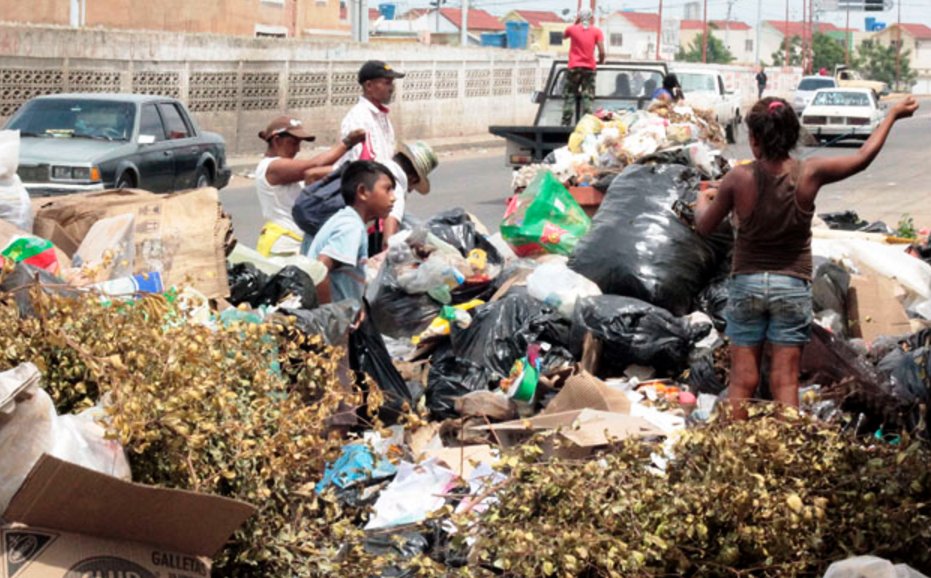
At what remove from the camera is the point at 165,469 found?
398cm

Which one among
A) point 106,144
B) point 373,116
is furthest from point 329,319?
point 106,144

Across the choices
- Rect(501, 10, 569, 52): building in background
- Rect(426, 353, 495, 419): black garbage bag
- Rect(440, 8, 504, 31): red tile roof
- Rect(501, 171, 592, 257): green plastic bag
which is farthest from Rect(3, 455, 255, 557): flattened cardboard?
Rect(440, 8, 504, 31): red tile roof

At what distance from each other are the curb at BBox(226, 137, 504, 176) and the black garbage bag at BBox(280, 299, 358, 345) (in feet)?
59.6

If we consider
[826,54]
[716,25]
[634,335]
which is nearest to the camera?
[634,335]

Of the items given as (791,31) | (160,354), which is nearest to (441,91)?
(160,354)

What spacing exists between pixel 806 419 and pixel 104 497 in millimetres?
2096

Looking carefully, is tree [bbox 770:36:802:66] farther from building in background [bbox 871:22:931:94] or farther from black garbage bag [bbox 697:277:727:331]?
black garbage bag [bbox 697:277:727:331]

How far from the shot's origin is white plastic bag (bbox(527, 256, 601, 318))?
7.55 metres

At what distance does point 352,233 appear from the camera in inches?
283

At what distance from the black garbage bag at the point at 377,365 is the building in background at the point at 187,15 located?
2205cm

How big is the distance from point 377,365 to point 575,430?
1.57m

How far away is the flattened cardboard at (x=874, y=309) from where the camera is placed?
7.89 meters

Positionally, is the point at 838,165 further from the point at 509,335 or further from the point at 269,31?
the point at 269,31

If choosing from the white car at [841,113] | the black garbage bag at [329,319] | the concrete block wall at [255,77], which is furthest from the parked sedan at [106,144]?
the white car at [841,113]
